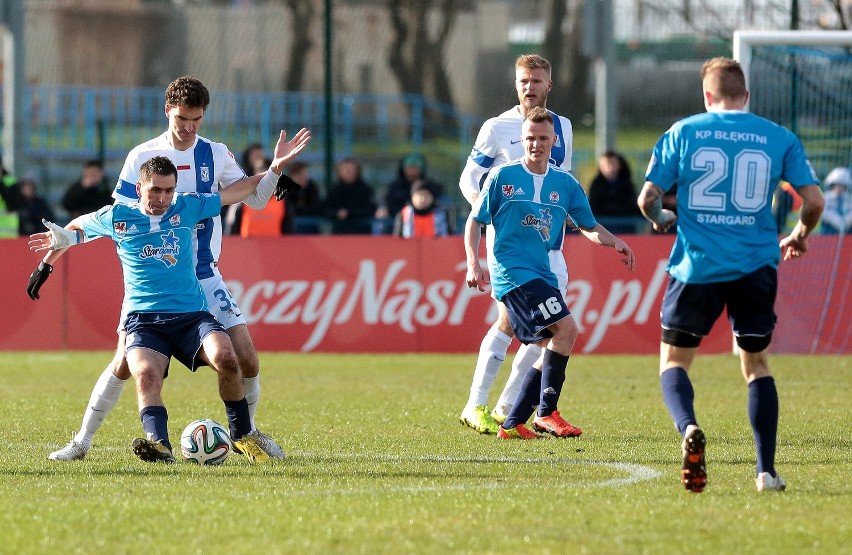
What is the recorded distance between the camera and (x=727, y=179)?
21.4 feet

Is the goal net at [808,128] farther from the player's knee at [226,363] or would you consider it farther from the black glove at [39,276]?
the black glove at [39,276]

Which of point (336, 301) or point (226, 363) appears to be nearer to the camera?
point (226, 363)

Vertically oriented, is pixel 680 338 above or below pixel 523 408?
above

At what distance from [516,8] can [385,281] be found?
17.0m

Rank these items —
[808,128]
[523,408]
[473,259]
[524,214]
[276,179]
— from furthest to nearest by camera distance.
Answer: [808,128] < [523,408] < [524,214] < [473,259] < [276,179]

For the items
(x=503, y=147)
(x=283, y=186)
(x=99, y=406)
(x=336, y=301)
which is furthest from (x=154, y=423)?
(x=336, y=301)

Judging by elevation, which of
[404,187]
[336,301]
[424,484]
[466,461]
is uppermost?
[404,187]

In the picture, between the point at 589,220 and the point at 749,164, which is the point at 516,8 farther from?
the point at 749,164

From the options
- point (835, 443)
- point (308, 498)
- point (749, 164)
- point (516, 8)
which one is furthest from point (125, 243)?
point (516, 8)

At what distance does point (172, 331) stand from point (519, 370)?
2.47 m

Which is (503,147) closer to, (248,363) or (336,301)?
(248,363)

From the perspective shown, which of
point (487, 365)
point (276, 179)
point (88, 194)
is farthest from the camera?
point (88, 194)

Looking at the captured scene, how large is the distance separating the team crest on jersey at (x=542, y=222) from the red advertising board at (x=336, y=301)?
637cm

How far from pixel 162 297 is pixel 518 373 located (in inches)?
99.7
